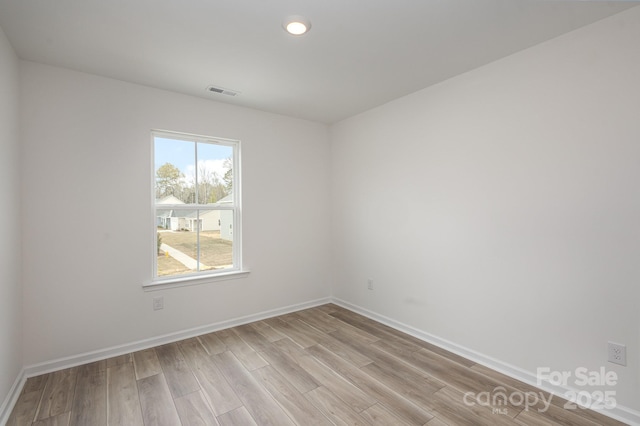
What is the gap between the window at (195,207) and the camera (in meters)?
3.06

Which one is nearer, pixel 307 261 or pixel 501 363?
pixel 501 363

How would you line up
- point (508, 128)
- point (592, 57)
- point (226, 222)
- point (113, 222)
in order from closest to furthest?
1. point (592, 57)
2. point (508, 128)
3. point (113, 222)
4. point (226, 222)

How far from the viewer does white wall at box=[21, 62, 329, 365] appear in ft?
7.95

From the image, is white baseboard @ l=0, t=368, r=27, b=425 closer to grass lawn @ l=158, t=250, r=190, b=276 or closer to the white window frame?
the white window frame

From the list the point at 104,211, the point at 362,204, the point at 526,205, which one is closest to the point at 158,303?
the point at 104,211

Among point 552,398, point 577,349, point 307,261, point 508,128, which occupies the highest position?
point 508,128

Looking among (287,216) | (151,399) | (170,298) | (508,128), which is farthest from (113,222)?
(508,128)

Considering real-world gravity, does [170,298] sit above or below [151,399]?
above

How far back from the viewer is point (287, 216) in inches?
151

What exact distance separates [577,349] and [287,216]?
2.94m

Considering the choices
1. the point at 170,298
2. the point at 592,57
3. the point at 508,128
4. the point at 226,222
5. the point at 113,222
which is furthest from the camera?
the point at 226,222

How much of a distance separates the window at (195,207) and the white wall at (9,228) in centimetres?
95

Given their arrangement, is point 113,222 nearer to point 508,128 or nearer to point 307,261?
point 307,261

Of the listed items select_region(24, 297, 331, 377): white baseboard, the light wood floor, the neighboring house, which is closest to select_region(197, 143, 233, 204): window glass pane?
the neighboring house
